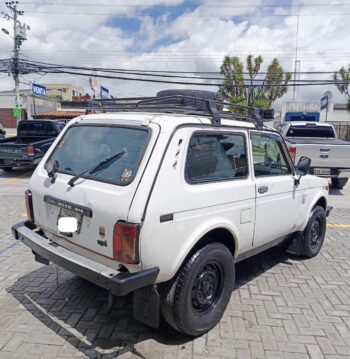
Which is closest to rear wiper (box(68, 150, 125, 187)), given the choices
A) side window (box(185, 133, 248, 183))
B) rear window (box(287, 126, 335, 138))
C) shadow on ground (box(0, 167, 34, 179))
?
side window (box(185, 133, 248, 183))

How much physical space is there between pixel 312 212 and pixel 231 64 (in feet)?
112

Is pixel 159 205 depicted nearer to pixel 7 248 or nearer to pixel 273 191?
pixel 273 191

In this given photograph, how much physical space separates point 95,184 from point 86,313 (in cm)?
139

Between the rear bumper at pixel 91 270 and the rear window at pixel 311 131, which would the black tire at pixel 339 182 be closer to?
the rear window at pixel 311 131

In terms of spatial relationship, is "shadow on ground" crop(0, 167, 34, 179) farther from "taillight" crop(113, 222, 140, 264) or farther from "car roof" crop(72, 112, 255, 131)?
"taillight" crop(113, 222, 140, 264)

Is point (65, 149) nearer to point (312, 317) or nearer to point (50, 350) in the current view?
point (50, 350)

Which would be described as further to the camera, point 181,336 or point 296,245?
point 296,245

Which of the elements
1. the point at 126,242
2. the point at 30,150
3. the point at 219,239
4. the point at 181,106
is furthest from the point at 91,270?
the point at 30,150

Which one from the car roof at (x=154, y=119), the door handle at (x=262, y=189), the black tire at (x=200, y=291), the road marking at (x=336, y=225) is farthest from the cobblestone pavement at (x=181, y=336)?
the road marking at (x=336, y=225)

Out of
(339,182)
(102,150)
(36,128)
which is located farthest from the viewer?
(36,128)

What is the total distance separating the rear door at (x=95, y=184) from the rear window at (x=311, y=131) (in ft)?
31.6

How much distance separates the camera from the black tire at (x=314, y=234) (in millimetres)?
4727

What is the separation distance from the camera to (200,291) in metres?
3.11

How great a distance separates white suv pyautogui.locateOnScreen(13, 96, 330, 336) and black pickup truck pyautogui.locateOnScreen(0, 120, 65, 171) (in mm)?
7968
